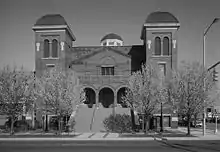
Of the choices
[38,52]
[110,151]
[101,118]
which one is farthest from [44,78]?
[110,151]

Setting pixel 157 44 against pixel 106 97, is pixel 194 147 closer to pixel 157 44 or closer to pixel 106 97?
pixel 157 44

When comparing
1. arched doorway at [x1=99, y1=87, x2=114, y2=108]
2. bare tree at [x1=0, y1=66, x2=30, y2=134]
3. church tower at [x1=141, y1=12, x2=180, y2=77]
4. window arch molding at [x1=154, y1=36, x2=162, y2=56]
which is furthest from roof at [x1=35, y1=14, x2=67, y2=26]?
bare tree at [x1=0, y1=66, x2=30, y2=134]

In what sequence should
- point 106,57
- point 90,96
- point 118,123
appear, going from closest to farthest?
point 118,123 < point 90,96 < point 106,57

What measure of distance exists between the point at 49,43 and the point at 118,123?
1733 centimetres

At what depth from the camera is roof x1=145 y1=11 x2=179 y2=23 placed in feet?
137

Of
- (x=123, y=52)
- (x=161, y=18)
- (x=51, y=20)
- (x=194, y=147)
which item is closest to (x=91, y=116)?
(x=123, y=52)

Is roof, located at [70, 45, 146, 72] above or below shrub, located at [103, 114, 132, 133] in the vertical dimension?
above

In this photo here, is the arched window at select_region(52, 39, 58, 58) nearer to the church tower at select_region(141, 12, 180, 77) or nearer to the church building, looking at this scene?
the church building

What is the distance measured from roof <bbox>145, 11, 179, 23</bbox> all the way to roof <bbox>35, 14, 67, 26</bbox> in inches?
511

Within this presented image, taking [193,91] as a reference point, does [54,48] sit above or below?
above

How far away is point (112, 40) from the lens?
2440 inches

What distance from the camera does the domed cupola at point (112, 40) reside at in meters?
61.8

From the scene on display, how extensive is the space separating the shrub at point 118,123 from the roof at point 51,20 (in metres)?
17.5

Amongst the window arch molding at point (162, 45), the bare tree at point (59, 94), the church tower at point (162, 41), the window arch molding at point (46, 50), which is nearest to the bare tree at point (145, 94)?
the bare tree at point (59, 94)
